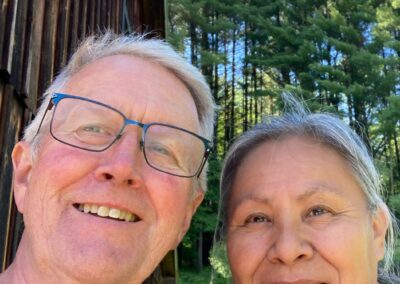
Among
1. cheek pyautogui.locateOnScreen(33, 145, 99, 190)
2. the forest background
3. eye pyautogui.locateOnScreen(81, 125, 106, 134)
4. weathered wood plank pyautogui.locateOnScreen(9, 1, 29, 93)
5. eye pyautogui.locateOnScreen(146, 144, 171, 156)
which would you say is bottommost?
cheek pyautogui.locateOnScreen(33, 145, 99, 190)

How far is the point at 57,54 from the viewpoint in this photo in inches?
160

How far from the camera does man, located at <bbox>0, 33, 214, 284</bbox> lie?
1588 mm

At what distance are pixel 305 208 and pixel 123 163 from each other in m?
0.80

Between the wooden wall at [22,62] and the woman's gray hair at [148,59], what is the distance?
115cm

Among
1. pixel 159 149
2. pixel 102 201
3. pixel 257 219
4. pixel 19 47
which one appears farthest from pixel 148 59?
pixel 19 47

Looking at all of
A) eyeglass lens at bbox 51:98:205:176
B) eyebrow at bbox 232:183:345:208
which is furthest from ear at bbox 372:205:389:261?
eyeglass lens at bbox 51:98:205:176

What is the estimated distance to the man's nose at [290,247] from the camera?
72.6 inches

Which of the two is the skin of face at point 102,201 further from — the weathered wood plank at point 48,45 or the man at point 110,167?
the weathered wood plank at point 48,45

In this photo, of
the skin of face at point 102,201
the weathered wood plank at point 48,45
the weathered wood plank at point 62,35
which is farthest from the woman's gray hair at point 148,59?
the weathered wood plank at point 62,35

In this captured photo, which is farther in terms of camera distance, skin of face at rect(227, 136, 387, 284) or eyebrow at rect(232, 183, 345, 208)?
eyebrow at rect(232, 183, 345, 208)

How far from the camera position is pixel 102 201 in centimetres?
161

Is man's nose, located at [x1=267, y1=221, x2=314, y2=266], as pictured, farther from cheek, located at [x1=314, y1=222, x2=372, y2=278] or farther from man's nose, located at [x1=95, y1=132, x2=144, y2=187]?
man's nose, located at [x1=95, y1=132, x2=144, y2=187]

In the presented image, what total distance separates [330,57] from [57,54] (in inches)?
792

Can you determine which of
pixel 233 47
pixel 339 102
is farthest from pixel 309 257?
pixel 233 47
